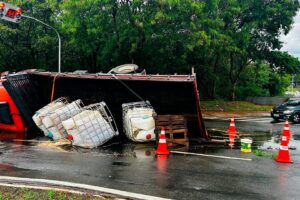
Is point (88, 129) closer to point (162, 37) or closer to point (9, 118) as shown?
point (9, 118)

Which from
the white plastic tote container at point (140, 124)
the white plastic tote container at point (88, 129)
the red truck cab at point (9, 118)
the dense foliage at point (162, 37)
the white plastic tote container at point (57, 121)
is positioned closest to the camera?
the white plastic tote container at point (88, 129)

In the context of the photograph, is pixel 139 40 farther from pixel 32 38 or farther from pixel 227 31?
pixel 32 38

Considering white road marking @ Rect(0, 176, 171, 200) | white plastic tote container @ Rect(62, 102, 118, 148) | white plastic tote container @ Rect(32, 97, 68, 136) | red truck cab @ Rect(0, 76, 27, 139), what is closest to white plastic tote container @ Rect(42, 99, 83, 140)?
white plastic tote container @ Rect(32, 97, 68, 136)

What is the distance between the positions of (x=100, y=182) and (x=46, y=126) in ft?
17.2

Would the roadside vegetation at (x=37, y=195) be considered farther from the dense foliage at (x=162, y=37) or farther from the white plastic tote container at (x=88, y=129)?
the dense foliage at (x=162, y=37)

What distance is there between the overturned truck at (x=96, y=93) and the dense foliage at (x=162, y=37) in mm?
8997

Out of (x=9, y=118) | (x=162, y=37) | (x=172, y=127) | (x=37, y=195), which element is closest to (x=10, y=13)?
(x=9, y=118)

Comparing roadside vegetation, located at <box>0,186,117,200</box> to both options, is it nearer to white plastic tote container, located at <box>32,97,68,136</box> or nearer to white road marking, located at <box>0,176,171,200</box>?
white road marking, located at <box>0,176,171,200</box>

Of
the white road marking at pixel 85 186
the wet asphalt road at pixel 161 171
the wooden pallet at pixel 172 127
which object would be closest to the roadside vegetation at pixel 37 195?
the white road marking at pixel 85 186

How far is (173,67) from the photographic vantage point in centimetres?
2734

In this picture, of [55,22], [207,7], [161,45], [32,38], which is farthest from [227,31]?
[32,38]

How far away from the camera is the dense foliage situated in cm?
2114

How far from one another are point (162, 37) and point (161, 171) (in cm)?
1558

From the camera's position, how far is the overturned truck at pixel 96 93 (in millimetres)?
11242
